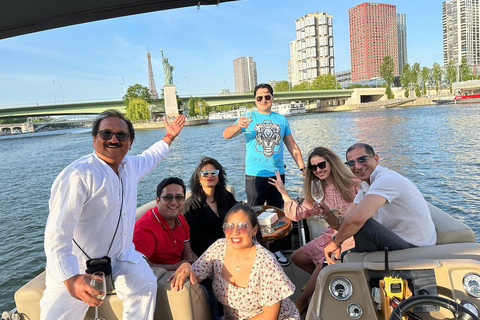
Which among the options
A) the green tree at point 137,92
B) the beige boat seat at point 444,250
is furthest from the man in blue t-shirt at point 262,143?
the green tree at point 137,92

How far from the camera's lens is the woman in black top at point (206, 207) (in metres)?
3.35

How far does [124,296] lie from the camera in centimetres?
209

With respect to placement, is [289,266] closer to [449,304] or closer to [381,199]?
[381,199]

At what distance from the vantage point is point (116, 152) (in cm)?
218

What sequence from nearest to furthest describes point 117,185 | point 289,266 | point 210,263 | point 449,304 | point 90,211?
1. point 449,304
2. point 90,211
3. point 117,185
4. point 210,263
5. point 289,266

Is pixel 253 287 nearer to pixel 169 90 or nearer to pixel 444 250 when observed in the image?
pixel 444 250

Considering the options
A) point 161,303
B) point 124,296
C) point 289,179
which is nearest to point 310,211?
point 161,303

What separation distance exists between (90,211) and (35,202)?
41.9 ft

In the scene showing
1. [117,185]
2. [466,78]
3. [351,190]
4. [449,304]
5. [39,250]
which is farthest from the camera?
[466,78]

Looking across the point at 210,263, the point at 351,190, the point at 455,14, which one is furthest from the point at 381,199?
the point at 455,14

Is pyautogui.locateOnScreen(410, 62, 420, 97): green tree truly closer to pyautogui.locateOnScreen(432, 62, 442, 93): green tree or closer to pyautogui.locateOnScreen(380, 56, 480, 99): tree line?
pyautogui.locateOnScreen(380, 56, 480, 99): tree line

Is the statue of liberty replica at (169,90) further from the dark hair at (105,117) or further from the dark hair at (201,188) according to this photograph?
the dark hair at (105,117)

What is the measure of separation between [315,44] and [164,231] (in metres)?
147

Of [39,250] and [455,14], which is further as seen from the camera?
[455,14]
